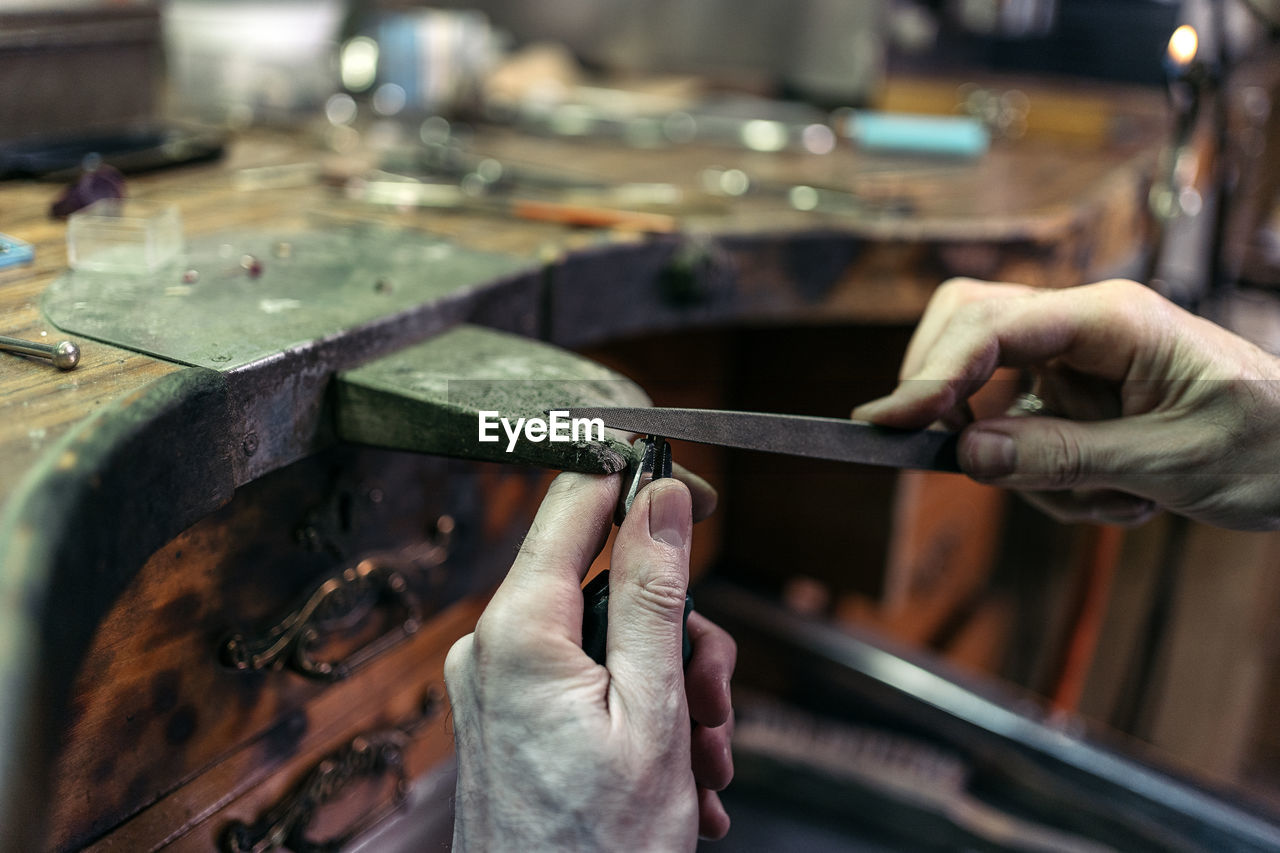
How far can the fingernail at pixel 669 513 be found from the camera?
477mm

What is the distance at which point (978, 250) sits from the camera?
1.02m

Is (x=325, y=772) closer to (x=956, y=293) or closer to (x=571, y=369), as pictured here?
(x=571, y=369)

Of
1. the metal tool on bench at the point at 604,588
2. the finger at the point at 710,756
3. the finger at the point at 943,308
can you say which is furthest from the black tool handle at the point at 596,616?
the finger at the point at 943,308

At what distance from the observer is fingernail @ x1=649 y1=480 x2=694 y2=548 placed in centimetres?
48

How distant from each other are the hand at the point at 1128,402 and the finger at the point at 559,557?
0.23 m

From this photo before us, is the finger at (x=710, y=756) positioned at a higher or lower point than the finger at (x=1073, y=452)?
lower

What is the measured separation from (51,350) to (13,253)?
0.25m

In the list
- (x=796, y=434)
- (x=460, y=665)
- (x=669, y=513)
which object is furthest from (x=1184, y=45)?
(x=460, y=665)

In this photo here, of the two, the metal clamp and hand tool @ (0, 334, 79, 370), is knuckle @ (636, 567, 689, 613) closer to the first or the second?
the metal clamp

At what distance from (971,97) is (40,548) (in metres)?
1.73

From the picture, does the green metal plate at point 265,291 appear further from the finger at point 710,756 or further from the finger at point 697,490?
the finger at point 710,756

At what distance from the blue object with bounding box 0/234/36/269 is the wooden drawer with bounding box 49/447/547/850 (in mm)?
280

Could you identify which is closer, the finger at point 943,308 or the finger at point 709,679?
the finger at point 709,679

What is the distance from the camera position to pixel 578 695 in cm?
45
